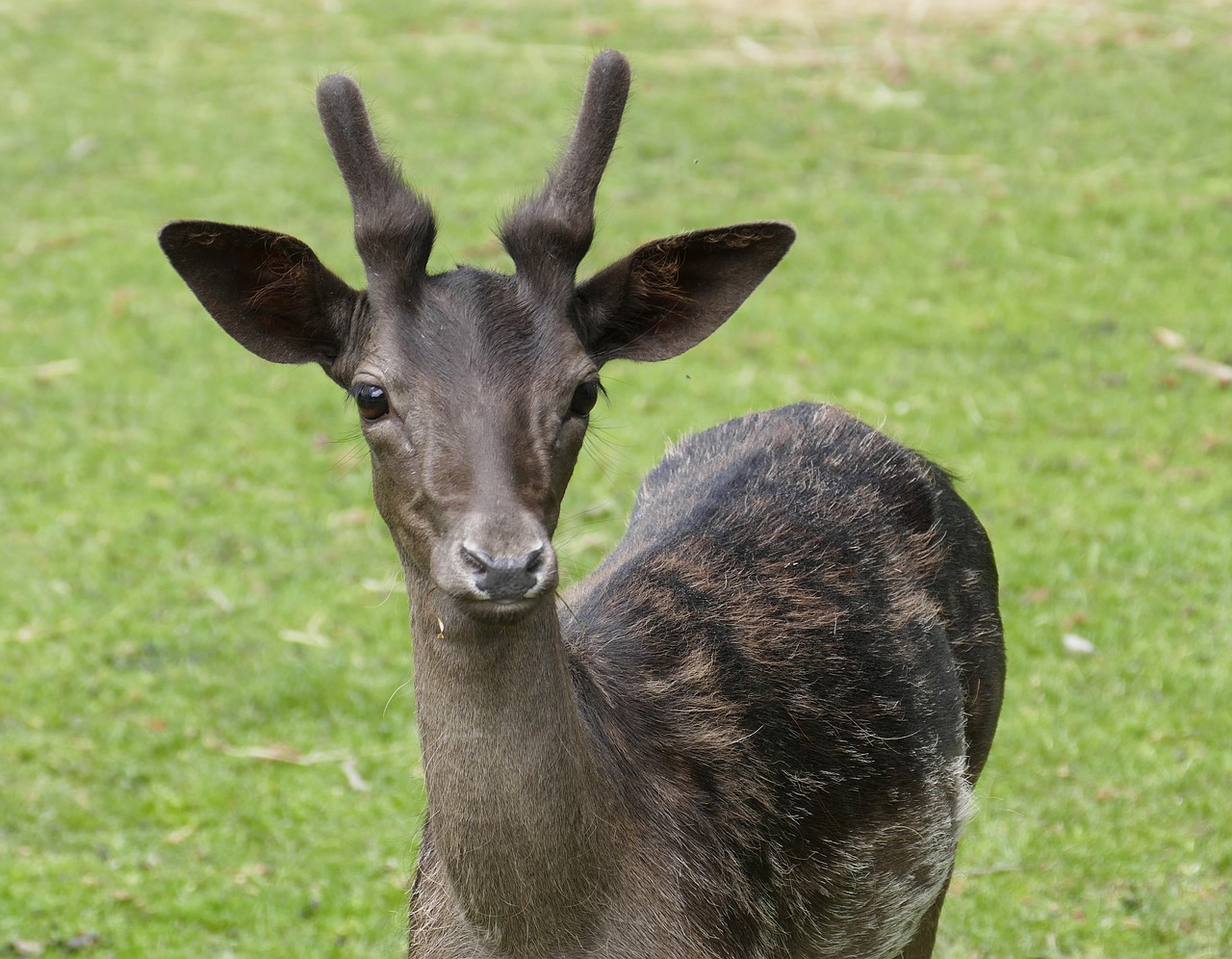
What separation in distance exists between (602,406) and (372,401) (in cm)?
690

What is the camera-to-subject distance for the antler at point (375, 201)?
Result: 4.45 m

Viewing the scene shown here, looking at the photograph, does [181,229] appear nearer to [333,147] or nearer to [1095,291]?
[333,147]

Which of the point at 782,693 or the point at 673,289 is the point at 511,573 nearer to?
the point at 673,289

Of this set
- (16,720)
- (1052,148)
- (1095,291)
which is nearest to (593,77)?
(16,720)

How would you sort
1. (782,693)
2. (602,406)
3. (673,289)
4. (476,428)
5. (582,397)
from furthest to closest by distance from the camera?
(602,406)
(782,693)
(673,289)
(582,397)
(476,428)

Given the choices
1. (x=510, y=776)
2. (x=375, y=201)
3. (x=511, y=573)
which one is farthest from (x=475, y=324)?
(x=510, y=776)

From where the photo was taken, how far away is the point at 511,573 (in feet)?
12.6

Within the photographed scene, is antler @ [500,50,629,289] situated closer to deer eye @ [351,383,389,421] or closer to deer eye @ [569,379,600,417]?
deer eye @ [569,379,600,417]

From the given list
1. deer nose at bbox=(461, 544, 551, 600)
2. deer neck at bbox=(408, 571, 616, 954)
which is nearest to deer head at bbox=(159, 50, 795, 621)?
deer nose at bbox=(461, 544, 551, 600)

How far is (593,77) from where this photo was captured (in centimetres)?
466

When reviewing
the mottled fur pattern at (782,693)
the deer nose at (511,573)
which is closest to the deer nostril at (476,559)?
the deer nose at (511,573)

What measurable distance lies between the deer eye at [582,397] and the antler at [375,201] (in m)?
0.55

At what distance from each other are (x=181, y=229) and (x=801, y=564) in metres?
2.39

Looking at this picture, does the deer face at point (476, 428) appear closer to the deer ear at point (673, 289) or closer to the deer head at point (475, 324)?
the deer head at point (475, 324)
